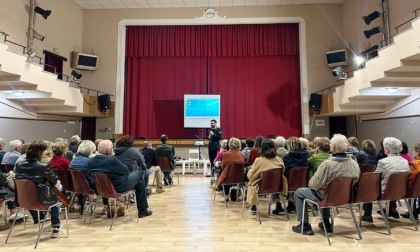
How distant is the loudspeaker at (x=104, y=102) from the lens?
9.15 meters

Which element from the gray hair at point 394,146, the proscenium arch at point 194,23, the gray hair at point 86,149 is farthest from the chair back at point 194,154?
the gray hair at point 394,146

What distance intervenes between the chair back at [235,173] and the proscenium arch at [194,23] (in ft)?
19.2

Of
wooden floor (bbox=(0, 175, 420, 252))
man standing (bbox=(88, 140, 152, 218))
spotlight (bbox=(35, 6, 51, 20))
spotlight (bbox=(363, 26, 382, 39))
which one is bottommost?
wooden floor (bbox=(0, 175, 420, 252))

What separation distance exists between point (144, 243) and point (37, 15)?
27.1 ft

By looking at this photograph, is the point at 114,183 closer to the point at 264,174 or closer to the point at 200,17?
the point at 264,174

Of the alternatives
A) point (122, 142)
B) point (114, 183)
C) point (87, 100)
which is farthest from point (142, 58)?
point (114, 183)

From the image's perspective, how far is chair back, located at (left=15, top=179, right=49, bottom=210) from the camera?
2.74 meters

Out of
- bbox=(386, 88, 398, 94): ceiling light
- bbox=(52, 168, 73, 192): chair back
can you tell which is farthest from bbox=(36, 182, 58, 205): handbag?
bbox=(386, 88, 398, 94): ceiling light

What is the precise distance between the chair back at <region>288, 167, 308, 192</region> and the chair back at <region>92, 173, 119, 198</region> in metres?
2.26

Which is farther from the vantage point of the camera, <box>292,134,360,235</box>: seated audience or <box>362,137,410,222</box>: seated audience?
<box>362,137,410,222</box>: seated audience

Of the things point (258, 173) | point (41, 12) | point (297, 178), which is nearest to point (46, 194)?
point (258, 173)

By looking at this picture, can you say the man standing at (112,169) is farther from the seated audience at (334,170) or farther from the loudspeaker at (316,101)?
the loudspeaker at (316,101)

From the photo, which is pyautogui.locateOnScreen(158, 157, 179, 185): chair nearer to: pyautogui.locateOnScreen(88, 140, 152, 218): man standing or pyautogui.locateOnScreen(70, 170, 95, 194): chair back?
pyautogui.locateOnScreen(88, 140, 152, 218): man standing

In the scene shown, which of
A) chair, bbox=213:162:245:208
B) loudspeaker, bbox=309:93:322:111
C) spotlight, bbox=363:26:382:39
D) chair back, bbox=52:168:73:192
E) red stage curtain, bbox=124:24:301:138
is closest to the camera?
chair back, bbox=52:168:73:192
